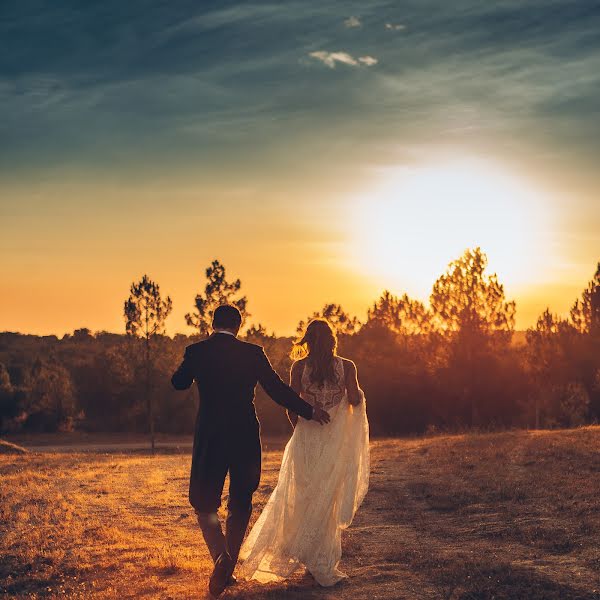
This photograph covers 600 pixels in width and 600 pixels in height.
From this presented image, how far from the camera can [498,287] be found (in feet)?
138

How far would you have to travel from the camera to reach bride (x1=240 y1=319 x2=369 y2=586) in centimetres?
843

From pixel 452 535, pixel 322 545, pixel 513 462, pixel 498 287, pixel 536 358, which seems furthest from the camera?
pixel 536 358

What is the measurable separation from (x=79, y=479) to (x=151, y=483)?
2.47 meters

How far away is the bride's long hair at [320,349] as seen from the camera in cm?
864

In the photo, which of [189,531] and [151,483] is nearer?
[189,531]

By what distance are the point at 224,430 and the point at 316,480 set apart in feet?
4.68

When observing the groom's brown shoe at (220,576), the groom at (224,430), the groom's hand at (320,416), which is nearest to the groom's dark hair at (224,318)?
the groom at (224,430)

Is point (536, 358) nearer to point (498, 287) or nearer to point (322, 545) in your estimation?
point (498, 287)

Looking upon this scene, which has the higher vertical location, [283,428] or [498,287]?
[498,287]

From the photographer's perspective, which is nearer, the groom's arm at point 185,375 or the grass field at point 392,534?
the groom's arm at point 185,375

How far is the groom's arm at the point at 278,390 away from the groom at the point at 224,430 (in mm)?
13

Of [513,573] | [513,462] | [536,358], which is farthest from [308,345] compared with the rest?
[536,358]

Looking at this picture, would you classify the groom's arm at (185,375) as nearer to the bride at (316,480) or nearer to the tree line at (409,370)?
the bride at (316,480)

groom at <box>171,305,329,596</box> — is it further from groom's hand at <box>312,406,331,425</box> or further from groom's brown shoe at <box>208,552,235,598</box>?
groom's hand at <box>312,406,331,425</box>
